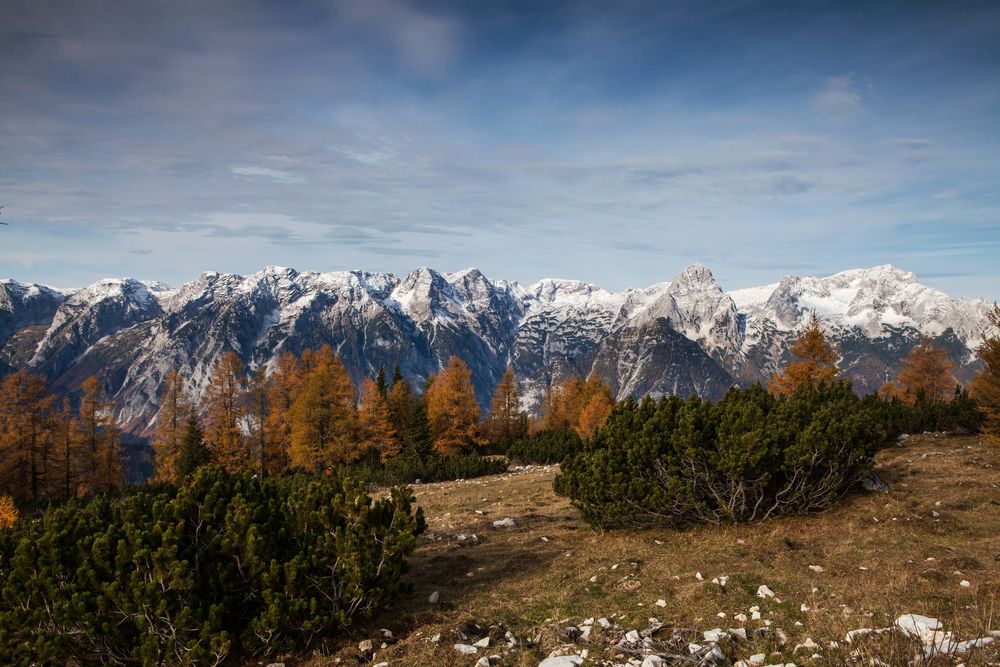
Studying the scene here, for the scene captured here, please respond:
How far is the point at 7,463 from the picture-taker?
3825 cm

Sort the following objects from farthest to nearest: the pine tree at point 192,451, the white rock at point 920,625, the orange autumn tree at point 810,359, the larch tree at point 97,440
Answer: the larch tree at point 97,440 → the orange autumn tree at point 810,359 → the pine tree at point 192,451 → the white rock at point 920,625

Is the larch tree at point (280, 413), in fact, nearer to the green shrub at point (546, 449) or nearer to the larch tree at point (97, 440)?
the larch tree at point (97, 440)

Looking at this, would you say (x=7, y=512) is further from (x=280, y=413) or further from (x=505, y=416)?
(x=505, y=416)

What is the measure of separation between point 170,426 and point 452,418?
76.9 ft

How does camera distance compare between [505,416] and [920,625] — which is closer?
[920,625]

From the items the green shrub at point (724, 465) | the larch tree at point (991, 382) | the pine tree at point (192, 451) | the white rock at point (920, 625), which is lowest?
the pine tree at point (192, 451)

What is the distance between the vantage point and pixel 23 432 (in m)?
38.4

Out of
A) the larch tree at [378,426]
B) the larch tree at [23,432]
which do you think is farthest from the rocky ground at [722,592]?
the larch tree at [23,432]

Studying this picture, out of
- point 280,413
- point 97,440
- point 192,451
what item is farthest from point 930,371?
point 97,440

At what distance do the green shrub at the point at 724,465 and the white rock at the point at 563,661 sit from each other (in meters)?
6.10

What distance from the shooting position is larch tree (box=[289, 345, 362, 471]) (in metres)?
38.9

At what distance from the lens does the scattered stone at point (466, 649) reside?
7647 millimetres

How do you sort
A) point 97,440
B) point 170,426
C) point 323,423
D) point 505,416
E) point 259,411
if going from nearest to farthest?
point 323,423 < point 259,411 < point 170,426 < point 97,440 < point 505,416

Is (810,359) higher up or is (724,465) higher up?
(810,359)
